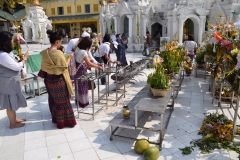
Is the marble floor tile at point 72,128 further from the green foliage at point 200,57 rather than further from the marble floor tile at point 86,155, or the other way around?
the green foliage at point 200,57

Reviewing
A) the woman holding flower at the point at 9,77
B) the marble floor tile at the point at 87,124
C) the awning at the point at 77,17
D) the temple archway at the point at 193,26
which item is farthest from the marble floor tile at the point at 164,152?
the awning at the point at 77,17

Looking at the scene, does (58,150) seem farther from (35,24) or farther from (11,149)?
(35,24)

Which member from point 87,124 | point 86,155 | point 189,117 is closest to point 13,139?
point 87,124

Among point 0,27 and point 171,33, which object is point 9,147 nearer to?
point 171,33

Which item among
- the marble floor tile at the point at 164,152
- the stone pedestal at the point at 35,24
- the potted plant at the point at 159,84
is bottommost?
the marble floor tile at the point at 164,152

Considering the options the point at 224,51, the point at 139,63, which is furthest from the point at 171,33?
the point at 224,51

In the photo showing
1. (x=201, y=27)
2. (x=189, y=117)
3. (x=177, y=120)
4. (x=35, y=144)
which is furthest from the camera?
(x=201, y=27)

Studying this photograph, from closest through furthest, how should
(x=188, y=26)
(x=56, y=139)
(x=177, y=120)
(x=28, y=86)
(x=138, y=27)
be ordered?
1. (x=56, y=139)
2. (x=177, y=120)
3. (x=28, y=86)
4. (x=138, y=27)
5. (x=188, y=26)

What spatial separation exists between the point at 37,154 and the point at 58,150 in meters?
0.33

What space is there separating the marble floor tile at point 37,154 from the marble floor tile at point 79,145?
1.38ft

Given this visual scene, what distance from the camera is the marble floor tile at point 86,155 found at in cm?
326

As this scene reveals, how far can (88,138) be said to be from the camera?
3.83m

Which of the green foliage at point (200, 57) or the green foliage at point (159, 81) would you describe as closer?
the green foliage at point (159, 81)

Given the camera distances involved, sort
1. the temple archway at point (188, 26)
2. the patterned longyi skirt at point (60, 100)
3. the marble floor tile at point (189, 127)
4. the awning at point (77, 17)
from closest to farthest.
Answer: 1. the patterned longyi skirt at point (60, 100)
2. the marble floor tile at point (189, 127)
3. the temple archway at point (188, 26)
4. the awning at point (77, 17)
